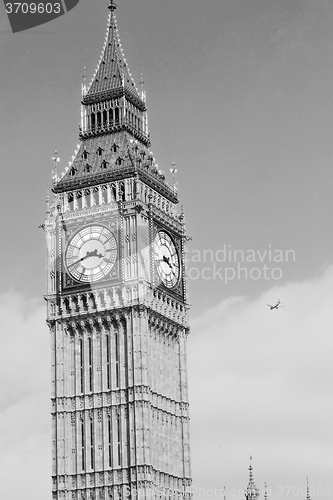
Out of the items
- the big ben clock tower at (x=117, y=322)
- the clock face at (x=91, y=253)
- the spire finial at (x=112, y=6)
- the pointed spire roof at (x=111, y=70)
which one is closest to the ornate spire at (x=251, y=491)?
the big ben clock tower at (x=117, y=322)

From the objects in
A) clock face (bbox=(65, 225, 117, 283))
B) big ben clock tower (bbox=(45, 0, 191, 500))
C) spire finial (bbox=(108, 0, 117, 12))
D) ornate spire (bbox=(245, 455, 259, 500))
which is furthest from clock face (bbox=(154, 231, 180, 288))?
spire finial (bbox=(108, 0, 117, 12))

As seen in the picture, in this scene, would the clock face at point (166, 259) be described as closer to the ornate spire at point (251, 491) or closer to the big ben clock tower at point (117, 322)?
the big ben clock tower at point (117, 322)

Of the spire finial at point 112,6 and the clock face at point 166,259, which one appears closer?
the clock face at point 166,259

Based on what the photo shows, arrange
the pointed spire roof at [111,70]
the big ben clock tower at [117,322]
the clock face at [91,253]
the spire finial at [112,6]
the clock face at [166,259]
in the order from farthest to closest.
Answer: the spire finial at [112,6] → the pointed spire roof at [111,70] → the clock face at [166,259] → the clock face at [91,253] → the big ben clock tower at [117,322]

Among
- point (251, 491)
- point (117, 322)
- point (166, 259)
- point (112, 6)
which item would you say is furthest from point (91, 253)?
point (112, 6)

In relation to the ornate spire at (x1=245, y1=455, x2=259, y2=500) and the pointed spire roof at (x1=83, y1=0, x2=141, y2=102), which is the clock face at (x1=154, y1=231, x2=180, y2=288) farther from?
the ornate spire at (x1=245, y1=455, x2=259, y2=500)

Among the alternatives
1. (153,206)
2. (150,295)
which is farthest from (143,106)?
(150,295)
